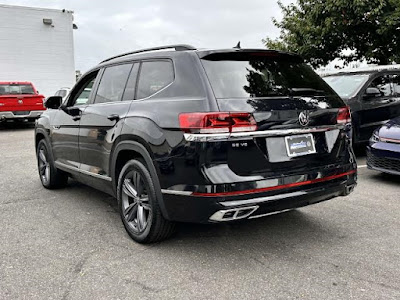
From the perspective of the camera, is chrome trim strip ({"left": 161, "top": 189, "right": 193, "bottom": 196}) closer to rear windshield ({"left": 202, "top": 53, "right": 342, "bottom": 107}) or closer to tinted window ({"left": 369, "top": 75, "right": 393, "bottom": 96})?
rear windshield ({"left": 202, "top": 53, "right": 342, "bottom": 107})

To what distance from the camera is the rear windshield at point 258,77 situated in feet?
10.5

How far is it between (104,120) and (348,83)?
18.2 feet

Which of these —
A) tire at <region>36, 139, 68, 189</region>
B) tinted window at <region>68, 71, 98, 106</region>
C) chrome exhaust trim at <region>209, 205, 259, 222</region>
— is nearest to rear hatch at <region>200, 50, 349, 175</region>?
chrome exhaust trim at <region>209, 205, 259, 222</region>

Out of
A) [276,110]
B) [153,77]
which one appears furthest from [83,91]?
[276,110]

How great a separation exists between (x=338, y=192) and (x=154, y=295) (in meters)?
1.82

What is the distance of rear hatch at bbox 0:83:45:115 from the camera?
46.0 ft

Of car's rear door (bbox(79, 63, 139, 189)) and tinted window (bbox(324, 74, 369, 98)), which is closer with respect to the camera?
car's rear door (bbox(79, 63, 139, 189))

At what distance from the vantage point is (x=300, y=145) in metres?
3.29

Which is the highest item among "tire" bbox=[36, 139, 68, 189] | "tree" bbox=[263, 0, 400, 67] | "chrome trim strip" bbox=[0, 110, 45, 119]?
"tree" bbox=[263, 0, 400, 67]

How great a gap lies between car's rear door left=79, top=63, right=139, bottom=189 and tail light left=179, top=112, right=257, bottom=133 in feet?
3.25

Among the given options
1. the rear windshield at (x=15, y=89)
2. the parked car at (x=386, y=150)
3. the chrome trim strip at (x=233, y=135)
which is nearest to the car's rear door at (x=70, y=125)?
the chrome trim strip at (x=233, y=135)

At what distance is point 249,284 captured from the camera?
9.62 feet

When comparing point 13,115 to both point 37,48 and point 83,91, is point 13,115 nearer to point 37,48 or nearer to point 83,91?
point 37,48

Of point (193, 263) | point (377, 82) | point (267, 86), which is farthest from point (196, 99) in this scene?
point (377, 82)
